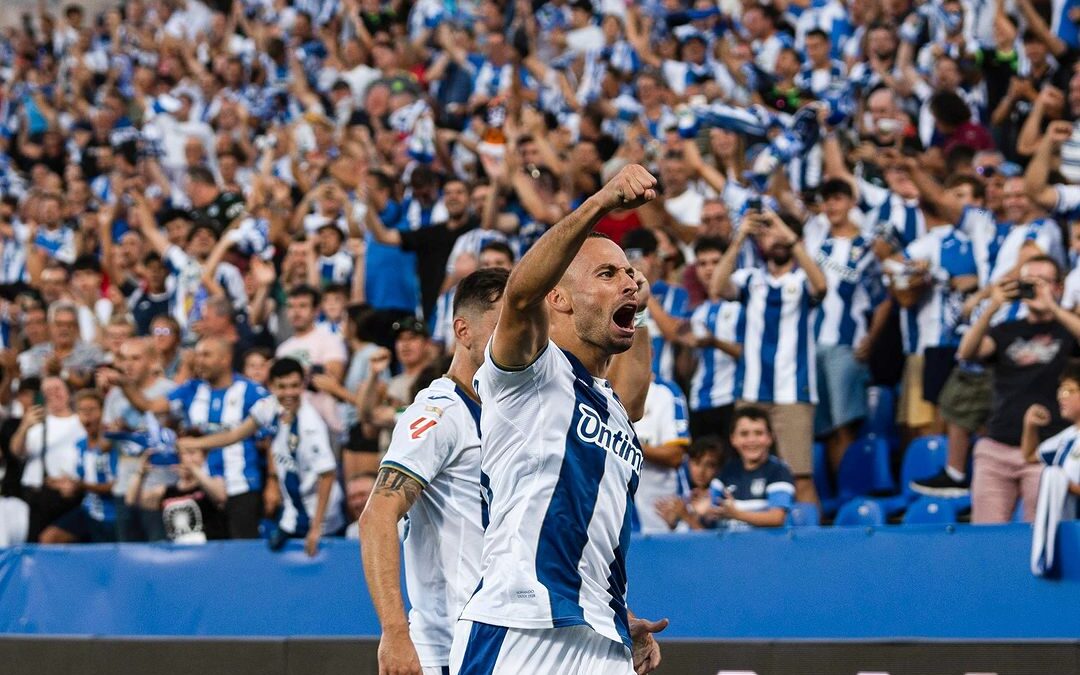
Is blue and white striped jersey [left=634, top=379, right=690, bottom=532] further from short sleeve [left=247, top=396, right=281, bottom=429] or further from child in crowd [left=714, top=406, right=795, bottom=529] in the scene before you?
short sleeve [left=247, top=396, right=281, bottom=429]

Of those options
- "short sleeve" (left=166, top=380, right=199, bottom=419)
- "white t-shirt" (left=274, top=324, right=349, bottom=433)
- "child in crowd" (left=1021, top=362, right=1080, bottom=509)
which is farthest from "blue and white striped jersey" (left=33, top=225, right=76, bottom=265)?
"child in crowd" (left=1021, top=362, right=1080, bottom=509)

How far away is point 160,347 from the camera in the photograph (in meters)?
13.6

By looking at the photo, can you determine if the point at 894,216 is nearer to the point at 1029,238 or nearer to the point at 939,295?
the point at 939,295

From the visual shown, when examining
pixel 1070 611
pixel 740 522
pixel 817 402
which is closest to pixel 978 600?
pixel 1070 611

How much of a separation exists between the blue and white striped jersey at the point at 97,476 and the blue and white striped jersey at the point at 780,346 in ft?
16.8

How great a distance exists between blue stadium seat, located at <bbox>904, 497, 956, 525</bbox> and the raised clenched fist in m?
5.98

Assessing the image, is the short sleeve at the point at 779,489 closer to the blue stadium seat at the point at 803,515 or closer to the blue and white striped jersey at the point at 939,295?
the blue stadium seat at the point at 803,515

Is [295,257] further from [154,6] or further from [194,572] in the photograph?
[154,6]

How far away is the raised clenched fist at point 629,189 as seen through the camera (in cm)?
414

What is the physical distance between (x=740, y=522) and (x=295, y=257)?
224 inches

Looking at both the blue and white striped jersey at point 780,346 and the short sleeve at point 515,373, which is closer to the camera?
the short sleeve at point 515,373

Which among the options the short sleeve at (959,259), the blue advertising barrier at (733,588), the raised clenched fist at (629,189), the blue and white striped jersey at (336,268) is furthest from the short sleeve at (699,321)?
the raised clenched fist at (629,189)

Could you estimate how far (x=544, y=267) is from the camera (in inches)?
169

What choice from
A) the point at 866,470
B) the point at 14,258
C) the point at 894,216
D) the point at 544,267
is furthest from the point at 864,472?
the point at 14,258
